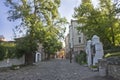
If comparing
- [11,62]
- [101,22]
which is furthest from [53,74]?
[101,22]

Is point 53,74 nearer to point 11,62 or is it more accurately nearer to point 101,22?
point 11,62

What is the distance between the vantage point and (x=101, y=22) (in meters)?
34.8

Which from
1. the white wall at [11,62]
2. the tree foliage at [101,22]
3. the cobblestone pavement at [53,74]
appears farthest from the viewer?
the tree foliage at [101,22]

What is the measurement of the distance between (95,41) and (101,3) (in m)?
13.2

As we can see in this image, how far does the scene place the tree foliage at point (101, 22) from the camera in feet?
114

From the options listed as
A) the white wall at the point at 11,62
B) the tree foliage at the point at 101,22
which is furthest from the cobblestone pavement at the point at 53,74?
the tree foliage at the point at 101,22

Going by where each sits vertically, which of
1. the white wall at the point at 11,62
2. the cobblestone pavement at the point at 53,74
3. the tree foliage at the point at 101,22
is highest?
the tree foliage at the point at 101,22

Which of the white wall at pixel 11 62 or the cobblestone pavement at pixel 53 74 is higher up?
the white wall at pixel 11 62

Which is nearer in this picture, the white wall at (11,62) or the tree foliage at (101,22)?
the white wall at (11,62)


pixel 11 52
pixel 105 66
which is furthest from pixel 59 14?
pixel 105 66

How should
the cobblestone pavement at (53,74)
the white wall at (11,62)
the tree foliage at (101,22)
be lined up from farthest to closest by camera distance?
the tree foliage at (101,22)
the white wall at (11,62)
the cobblestone pavement at (53,74)

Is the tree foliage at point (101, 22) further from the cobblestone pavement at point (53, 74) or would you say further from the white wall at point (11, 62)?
the cobblestone pavement at point (53, 74)

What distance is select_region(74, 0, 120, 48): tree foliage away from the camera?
1368 inches

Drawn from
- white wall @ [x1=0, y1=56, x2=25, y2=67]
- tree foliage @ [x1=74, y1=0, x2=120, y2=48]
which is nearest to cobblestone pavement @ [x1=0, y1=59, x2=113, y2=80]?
white wall @ [x1=0, y1=56, x2=25, y2=67]
